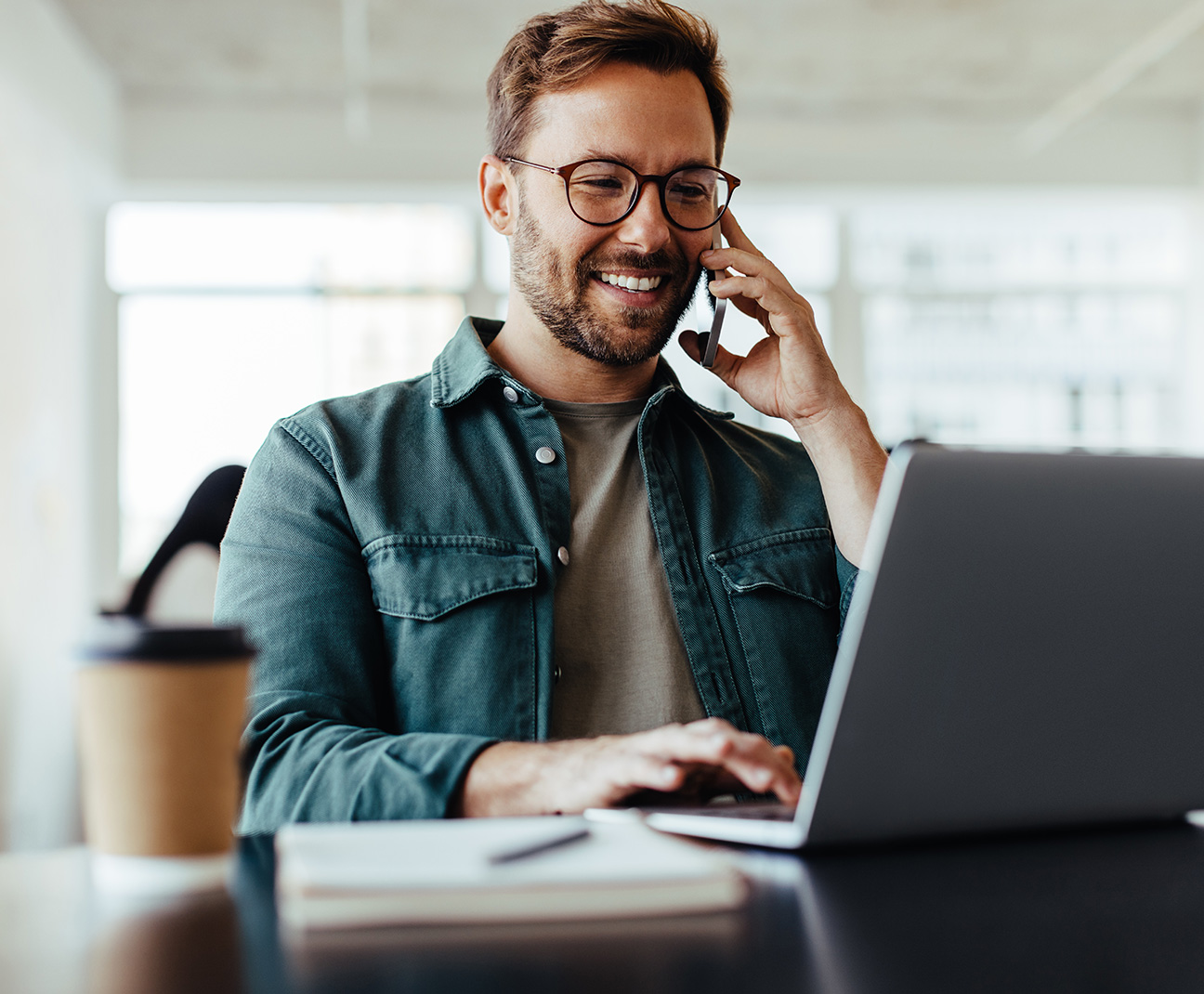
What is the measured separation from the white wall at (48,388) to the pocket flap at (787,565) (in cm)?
350

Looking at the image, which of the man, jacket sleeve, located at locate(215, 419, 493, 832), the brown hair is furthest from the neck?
jacket sleeve, located at locate(215, 419, 493, 832)

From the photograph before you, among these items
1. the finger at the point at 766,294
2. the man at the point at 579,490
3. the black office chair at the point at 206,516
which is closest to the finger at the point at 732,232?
the man at the point at 579,490

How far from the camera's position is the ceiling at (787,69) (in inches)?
189

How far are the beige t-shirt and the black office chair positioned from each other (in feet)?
1.89

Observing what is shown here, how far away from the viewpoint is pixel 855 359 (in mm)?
6480

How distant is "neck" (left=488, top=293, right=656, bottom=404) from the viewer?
5.18 feet

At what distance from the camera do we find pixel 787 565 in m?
1.44

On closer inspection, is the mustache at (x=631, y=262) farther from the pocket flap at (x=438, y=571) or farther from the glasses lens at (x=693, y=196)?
the pocket flap at (x=438, y=571)

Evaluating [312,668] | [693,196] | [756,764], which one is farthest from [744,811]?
[693,196]

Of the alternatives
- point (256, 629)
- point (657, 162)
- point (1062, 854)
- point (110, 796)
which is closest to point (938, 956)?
point (1062, 854)

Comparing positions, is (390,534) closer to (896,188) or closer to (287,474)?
(287,474)

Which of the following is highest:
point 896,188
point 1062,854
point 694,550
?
point 896,188

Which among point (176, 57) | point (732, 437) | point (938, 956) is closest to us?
point (938, 956)

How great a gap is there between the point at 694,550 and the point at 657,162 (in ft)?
1.52
